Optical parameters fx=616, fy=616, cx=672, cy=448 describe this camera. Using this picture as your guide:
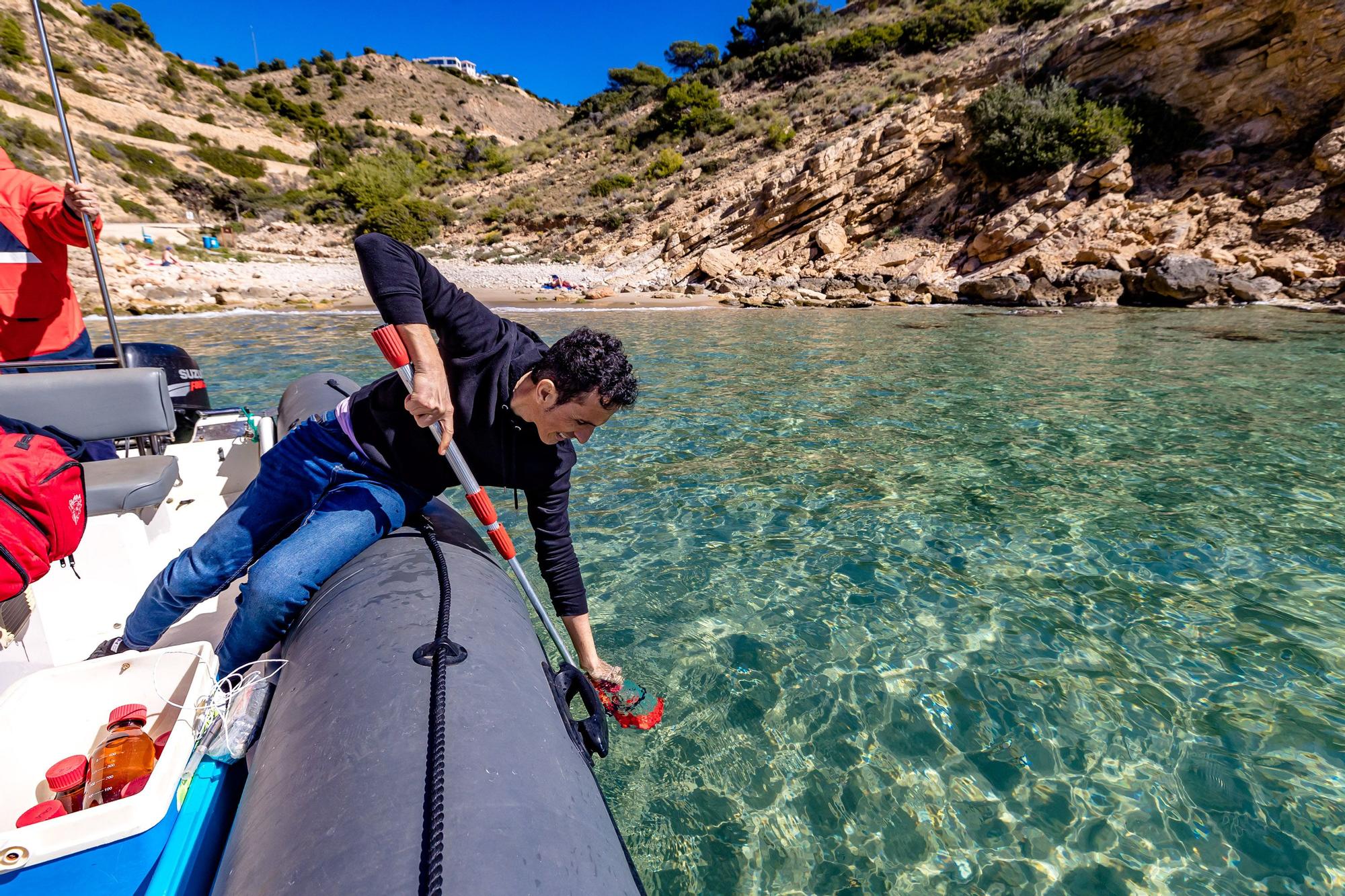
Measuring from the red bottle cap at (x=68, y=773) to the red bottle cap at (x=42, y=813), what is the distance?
1.8 inches

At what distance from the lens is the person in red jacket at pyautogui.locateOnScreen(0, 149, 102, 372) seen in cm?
311

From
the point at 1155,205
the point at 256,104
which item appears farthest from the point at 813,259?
the point at 256,104

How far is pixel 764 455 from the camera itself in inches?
221

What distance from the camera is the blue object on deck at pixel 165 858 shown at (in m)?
1.13

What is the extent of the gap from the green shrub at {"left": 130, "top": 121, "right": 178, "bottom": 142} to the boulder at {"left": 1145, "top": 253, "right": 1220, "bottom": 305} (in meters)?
57.6

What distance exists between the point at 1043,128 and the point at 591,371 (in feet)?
79.5

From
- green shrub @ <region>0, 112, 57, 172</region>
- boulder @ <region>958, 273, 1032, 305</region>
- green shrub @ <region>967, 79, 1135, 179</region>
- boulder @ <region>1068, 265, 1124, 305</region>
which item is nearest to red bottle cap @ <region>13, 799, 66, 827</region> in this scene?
boulder @ <region>958, 273, 1032, 305</region>

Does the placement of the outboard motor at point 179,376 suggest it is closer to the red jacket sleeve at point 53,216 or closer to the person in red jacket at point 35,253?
the person in red jacket at point 35,253

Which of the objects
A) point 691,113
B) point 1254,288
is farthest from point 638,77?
point 1254,288

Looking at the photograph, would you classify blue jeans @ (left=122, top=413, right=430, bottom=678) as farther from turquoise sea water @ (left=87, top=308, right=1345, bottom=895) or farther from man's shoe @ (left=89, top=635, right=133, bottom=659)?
turquoise sea water @ (left=87, top=308, right=1345, bottom=895)

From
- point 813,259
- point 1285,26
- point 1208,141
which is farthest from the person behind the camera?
point 813,259

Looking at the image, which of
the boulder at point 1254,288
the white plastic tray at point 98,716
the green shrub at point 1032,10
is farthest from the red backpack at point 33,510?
the green shrub at point 1032,10

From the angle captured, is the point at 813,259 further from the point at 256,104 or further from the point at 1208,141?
the point at 256,104

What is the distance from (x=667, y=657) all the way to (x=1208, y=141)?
25314 millimetres
